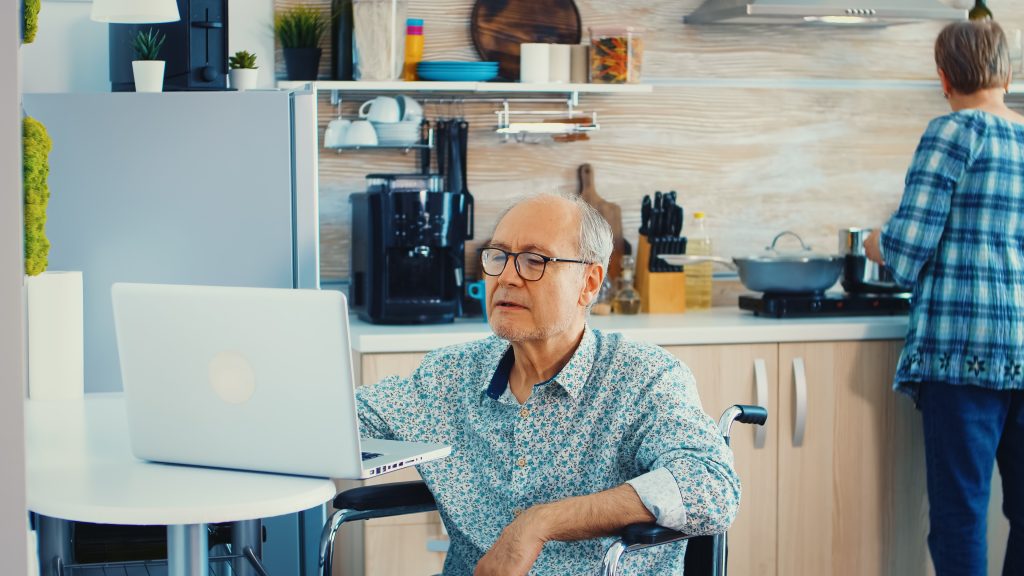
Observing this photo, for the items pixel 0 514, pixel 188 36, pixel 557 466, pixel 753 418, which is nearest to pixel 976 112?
pixel 753 418

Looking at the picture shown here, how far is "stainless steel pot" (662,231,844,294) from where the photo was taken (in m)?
3.24

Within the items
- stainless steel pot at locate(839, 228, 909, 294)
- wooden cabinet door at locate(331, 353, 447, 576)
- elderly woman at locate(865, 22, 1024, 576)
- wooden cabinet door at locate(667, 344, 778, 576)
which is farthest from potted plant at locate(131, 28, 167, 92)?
stainless steel pot at locate(839, 228, 909, 294)

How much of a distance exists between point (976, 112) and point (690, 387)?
4.32 ft

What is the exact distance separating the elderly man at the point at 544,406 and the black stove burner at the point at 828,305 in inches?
53.6

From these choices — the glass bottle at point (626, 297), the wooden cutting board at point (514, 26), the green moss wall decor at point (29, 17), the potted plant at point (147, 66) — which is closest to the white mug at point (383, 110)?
the wooden cutting board at point (514, 26)

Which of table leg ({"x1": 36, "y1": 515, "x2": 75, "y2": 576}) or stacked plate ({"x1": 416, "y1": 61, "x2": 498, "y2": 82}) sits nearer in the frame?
table leg ({"x1": 36, "y1": 515, "x2": 75, "y2": 576})

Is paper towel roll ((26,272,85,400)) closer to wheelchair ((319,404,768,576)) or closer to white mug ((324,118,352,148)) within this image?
wheelchair ((319,404,768,576))

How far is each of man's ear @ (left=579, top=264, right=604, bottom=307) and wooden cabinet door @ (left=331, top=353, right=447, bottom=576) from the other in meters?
1.03

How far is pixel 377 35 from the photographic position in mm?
3211

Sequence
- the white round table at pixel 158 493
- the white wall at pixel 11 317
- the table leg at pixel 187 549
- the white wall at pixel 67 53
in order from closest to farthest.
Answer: the white wall at pixel 11 317
the white round table at pixel 158 493
the table leg at pixel 187 549
the white wall at pixel 67 53

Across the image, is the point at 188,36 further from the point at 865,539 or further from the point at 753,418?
the point at 865,539

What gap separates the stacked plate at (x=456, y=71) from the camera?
129 inches

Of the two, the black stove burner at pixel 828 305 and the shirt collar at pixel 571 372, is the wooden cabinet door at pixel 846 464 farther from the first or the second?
the shirt collar at pixel 571 372

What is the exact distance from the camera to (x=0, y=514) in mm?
1302
